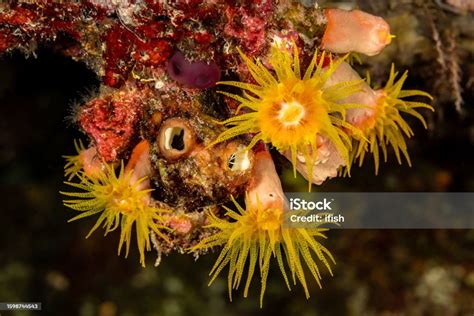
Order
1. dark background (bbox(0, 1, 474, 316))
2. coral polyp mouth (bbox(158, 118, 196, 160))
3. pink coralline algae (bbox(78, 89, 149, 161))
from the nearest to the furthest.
→ coral polyp mouth (bbox(158, 118, 196, 160)) → pink coralline algae (bbox(78, 89, 149, 161)) → dark background (bbox(0, 1, 474, 316))

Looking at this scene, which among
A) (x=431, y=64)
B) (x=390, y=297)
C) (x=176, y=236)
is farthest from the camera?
(x=390, y=297)

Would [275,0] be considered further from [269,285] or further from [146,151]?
[269,285]

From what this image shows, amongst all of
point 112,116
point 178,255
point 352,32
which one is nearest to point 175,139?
point 112,116

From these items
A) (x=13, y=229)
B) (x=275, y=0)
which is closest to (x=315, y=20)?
(x=275, y=0)

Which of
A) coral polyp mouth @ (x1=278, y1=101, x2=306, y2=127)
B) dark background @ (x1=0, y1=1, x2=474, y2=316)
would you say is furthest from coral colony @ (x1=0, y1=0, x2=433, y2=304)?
dark background @ (x1=0, y1=1, x2=474, y2=316)

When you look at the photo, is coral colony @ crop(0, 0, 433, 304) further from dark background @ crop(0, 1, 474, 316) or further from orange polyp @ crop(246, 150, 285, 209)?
dark background @ crop(0, 1, 474, 316)

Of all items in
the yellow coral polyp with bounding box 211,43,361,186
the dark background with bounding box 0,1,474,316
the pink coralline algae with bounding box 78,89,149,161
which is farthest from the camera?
the dark background with bounding box 0,1,474,316

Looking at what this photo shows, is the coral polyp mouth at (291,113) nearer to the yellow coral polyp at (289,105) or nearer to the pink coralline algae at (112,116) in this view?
the yellow coral polyp at (289,105)
